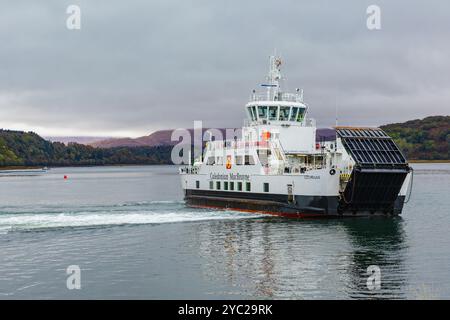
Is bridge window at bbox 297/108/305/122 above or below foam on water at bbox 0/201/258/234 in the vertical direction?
above

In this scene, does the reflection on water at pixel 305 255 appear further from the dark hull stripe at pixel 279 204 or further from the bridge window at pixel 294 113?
the bridge window at pixel 294 113

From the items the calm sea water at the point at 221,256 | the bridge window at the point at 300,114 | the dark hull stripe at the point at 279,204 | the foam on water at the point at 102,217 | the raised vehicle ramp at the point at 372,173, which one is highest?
the bridge window at the point at 300,114

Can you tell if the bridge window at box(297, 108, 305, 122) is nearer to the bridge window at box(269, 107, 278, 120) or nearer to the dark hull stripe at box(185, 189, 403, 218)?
the bridge window at box(269, 107, 278, 120)

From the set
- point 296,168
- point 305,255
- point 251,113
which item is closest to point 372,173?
point 296,168

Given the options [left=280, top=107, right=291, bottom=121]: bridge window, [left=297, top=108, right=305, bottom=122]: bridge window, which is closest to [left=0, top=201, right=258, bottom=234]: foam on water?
[left=280, top=107, right=291, bottom=121]: bridge window

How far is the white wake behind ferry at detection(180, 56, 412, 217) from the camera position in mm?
41812

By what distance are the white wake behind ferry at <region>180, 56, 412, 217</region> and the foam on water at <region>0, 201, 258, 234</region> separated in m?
2.73

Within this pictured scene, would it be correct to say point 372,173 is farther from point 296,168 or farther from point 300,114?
point 300,114

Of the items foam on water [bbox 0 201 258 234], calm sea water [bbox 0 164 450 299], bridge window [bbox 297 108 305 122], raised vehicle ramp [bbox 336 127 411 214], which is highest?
bridge window [bbox 297 108 305 122]

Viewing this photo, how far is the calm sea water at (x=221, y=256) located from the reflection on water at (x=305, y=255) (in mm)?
57

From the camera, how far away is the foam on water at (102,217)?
42.6 m

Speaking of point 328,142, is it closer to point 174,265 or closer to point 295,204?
point 295,204

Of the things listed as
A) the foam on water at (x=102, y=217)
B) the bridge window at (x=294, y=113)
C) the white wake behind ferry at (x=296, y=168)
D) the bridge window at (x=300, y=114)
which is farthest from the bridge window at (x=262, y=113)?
the foam on water at (x=102, y=217)
